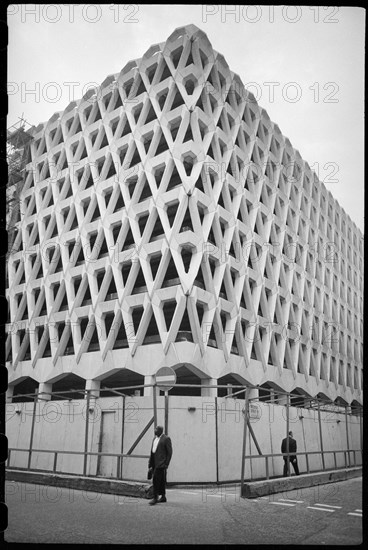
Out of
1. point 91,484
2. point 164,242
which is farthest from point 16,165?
point 91,484

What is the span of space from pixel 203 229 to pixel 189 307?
17.2 feet

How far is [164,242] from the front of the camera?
2798 centimetres

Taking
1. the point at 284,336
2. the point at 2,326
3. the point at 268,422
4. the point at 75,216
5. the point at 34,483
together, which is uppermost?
the point at 75,216

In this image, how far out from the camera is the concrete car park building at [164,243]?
27953 mm

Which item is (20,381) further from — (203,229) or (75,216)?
(203,229)

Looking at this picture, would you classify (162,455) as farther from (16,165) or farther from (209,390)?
(16,165)

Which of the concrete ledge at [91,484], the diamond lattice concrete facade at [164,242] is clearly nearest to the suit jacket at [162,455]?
the concrete ledge at [91,484]

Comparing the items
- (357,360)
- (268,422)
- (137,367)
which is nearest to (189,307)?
(137,367)

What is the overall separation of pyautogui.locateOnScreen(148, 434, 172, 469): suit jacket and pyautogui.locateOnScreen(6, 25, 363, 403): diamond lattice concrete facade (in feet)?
50.3

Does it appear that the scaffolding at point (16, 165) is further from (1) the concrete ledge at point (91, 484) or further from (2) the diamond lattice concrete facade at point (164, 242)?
(1) the concrete ledge at point (91, 484)

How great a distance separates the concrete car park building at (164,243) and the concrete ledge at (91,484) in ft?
43.6

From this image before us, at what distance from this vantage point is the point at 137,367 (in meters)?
27.1

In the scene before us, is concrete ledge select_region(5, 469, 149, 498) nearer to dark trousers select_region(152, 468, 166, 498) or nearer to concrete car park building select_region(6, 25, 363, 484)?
dark trousers select_region(152, 468, 166, 498)

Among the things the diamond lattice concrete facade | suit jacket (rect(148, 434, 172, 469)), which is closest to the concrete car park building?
the diamond lattice concrete facade
